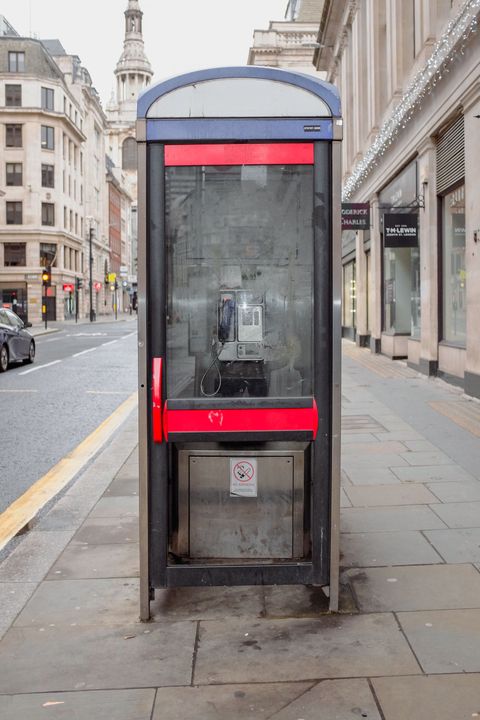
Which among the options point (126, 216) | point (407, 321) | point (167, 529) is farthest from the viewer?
point (126, 216)

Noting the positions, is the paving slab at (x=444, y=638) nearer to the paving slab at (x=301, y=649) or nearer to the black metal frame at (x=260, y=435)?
the paving slab at (x=301, y=649)

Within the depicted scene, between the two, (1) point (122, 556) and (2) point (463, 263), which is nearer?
(1) point (122, 556)

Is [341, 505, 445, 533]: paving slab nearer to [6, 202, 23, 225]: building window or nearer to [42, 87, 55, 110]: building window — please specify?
[6, 202, 23, 225]: building window

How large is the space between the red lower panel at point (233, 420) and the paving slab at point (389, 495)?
2.25 metres

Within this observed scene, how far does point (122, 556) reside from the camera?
4.94 meters

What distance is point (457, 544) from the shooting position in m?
5.01

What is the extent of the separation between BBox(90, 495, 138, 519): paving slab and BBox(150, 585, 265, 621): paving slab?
60.3 inches

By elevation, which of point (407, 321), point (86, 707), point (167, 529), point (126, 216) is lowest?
point (86, 707)

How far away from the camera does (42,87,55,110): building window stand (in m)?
68.4

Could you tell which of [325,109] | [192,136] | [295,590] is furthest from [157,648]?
[325,109]

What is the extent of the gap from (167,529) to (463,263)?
10901 millimetres

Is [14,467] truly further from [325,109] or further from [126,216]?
[126,216]

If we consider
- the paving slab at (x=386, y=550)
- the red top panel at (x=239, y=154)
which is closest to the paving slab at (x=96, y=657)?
the paving slab at (x=386, y=550)

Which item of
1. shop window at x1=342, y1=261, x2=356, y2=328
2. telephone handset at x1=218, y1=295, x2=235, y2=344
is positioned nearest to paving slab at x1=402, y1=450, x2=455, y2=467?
telephone handset at x1=218, y1=295, x2=235, y2=344
